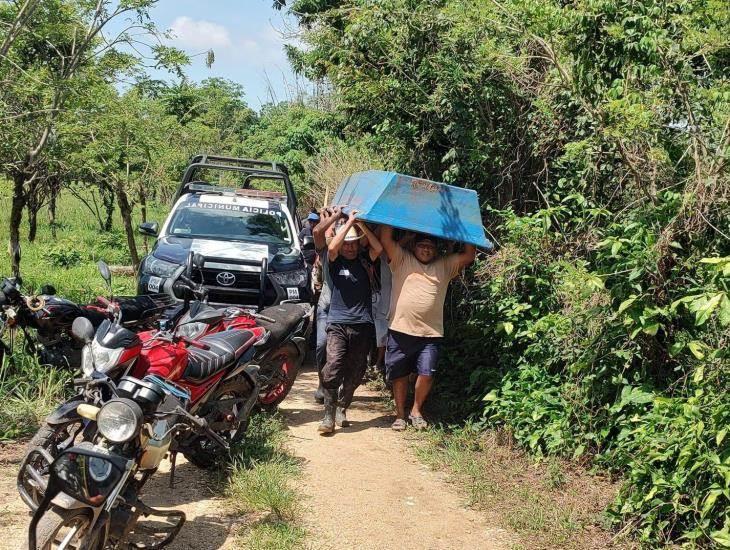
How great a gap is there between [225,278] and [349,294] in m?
1.60

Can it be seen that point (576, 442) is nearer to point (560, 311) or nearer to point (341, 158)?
point (560, 311)

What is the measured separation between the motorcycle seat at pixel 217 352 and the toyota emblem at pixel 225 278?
233 cm

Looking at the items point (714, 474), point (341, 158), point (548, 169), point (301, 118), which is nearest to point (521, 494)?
point (714, 474)

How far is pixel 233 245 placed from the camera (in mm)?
8148

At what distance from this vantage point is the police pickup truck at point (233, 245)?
7.66m

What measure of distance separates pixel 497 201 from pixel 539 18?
7.77 ft

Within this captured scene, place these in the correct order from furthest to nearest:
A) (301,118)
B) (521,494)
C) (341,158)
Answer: (301,118) < (341,158) < (521,494)

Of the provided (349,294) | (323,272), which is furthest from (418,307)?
(323,272)

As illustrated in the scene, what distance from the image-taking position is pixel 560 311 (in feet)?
20.3

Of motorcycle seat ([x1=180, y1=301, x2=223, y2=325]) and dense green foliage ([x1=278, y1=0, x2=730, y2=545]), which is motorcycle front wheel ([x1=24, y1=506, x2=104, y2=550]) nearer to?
motorcycle seat ([x1=180, y1=301, x2=223, y2=325])

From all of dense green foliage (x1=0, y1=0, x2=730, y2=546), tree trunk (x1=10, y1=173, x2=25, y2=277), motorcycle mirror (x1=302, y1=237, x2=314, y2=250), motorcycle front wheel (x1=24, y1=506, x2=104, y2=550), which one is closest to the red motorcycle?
motorcycle front wheel (x1=24, y1=506, x2=104, y2=550)

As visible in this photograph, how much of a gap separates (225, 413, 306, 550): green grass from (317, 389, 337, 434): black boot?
0.46 m

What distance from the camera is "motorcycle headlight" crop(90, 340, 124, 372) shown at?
3865 mm

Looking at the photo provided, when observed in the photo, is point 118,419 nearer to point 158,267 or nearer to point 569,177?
point 158,267
